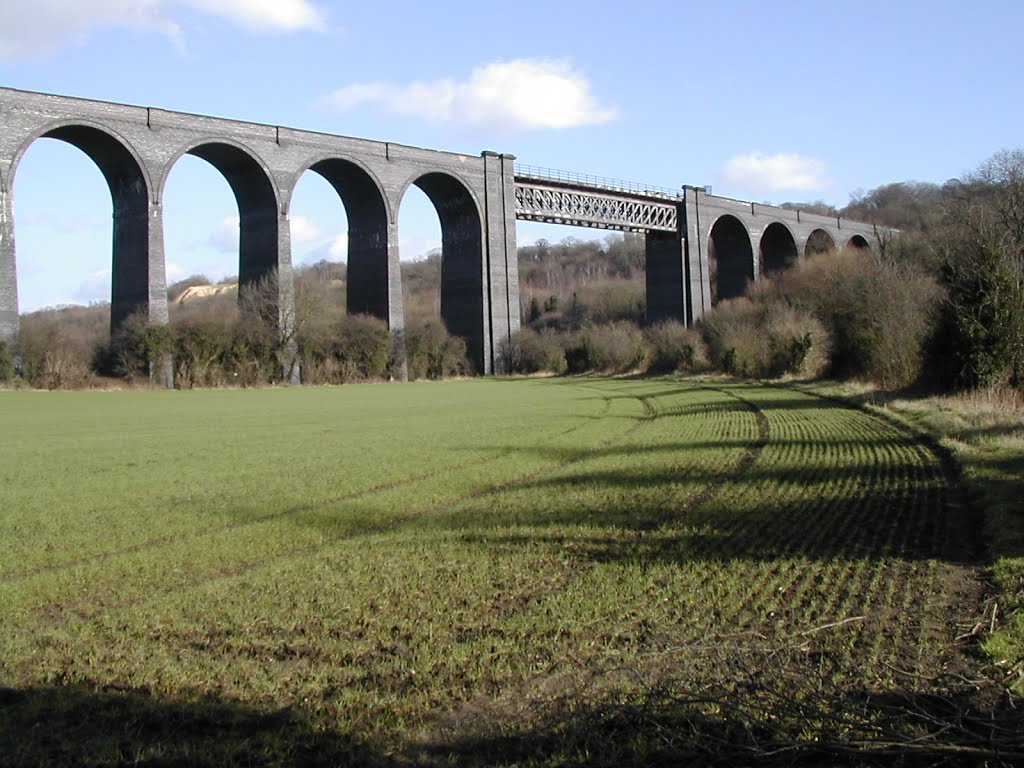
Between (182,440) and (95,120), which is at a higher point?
(95,120)

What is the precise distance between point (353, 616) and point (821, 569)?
3.73 meters

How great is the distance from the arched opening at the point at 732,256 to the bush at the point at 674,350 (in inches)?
570

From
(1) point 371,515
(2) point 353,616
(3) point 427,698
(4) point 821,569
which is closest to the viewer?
(3) point 427,698

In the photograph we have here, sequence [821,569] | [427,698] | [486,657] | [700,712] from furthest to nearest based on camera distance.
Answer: [821,569]
[486,657]
[427,698]
[700,712]

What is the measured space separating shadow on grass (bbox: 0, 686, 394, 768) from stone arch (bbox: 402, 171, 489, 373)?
53.3 metres

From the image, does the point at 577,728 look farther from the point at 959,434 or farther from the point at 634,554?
the point at 959,434

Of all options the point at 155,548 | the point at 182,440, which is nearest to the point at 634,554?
the point at 155,548

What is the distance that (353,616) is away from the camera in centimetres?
651

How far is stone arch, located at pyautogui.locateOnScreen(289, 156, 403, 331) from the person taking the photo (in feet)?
173

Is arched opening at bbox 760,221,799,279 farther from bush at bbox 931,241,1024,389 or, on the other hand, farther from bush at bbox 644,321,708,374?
bush at bbox 931,241,1024,389

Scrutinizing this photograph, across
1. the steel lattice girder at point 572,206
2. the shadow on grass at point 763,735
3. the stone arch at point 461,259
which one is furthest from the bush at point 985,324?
the steel lattice girder at point 572,206

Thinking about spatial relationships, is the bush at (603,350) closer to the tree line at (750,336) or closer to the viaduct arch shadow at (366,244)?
the tree line at (750,336)

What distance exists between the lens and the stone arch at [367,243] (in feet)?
173

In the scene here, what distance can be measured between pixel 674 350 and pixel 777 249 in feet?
87.3
